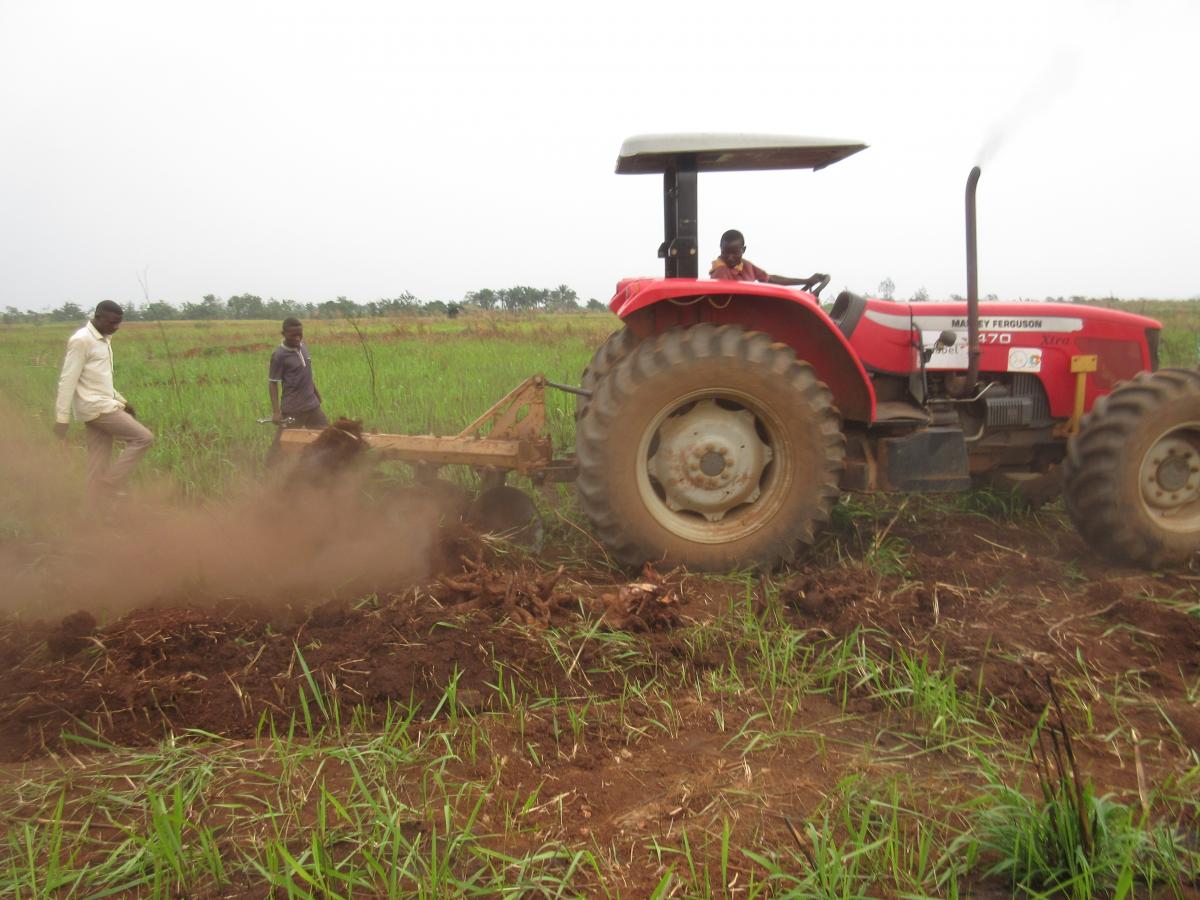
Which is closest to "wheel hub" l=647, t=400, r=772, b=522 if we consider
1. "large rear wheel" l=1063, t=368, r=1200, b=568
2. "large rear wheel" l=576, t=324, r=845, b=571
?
"large rear wheel" l=576, t=324, r=845, b=571

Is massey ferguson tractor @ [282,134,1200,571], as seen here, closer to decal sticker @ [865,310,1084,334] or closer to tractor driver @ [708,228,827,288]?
decal sticker @ [865,310,1084,334]

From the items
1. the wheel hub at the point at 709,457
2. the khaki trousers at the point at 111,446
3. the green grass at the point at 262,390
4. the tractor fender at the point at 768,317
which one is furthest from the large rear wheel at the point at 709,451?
the khaki trousers at the point at 111,446

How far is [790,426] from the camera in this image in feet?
10.4

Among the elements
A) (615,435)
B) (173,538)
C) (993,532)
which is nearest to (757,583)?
(615,435)

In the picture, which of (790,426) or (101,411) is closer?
(790,426)

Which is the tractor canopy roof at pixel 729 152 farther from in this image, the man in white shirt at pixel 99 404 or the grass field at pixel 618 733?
the man in white shirt at pixel 99 404

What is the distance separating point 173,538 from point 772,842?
313cm

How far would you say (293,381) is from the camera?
18.0ft

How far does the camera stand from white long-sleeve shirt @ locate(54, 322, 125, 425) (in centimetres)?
459

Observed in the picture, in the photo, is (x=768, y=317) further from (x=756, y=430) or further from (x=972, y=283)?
(x=972, y=283)

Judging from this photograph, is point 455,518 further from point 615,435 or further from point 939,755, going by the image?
point 939,755

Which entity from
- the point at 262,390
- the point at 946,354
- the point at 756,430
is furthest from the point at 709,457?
the point at 262,390

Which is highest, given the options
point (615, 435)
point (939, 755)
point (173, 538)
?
point (615, 435)

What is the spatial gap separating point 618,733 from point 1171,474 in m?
2.89
